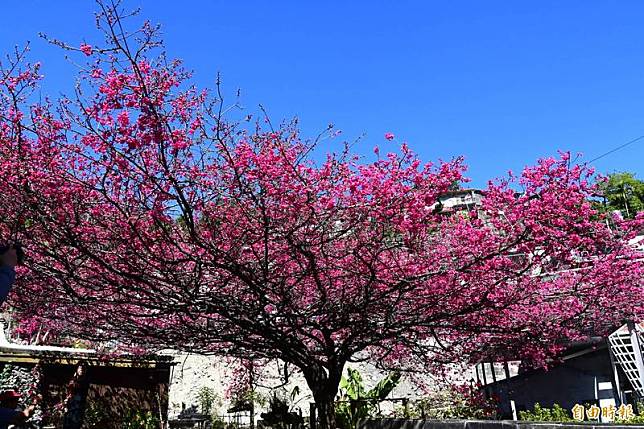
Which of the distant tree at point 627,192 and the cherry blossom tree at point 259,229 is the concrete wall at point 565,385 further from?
the distant tree at point 627,192

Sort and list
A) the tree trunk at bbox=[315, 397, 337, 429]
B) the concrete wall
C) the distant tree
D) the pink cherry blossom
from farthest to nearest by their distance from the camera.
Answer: the distant tree, the concrete wall, the tree trunk at bbox=[315, 397, 337, 429], the pink cherry blossom

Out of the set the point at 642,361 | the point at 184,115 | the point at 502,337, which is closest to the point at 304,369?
the point at 502,337

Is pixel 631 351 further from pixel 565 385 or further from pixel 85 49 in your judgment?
pixel 85 49

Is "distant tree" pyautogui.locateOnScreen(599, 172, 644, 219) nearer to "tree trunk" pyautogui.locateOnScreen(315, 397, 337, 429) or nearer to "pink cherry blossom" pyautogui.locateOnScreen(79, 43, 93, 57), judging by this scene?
"tree trunk" pyautogui.locateOnScreen(315, 397, 337, 429)

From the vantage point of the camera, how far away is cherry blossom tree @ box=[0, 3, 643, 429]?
211 inches

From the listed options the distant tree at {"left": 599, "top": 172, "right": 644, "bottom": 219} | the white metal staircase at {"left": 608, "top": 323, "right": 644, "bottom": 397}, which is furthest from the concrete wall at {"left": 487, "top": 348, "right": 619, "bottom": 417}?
the distant tree at {"left": 599, "top": 172, "right": 644, "bottom": 219}

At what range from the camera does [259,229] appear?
19.0ft

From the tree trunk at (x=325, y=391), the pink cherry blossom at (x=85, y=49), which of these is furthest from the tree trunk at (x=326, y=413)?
the pink cherry blossom at (x=85, y=49)

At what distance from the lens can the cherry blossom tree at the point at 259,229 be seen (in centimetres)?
537

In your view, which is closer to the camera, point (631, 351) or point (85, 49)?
point (85, 49)

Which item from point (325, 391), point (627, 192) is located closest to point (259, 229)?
point (325, 391)

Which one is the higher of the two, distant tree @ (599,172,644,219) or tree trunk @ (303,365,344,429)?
distant tree @ (599,172,644,219)

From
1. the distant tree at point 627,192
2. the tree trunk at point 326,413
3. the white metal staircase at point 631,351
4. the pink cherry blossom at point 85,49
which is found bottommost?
the tree trunk at point 326,413

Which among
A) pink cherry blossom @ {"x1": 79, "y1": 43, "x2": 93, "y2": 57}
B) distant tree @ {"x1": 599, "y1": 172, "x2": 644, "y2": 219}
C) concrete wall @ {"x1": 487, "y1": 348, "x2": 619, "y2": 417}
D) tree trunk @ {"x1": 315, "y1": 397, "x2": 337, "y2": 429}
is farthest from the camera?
distant tree @ {"x1": 599, "y1": 172, "x2": 644, "y2": 219}
